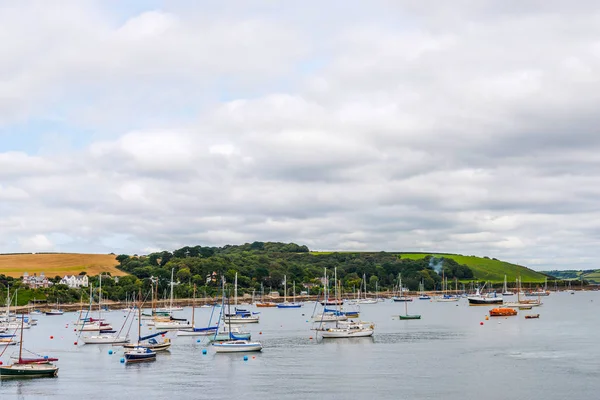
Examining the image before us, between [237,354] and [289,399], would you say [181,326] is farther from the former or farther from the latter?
[289,399]

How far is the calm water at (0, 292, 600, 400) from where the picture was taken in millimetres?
67938

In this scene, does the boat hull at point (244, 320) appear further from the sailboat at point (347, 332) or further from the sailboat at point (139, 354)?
the sailboat at point (139, 354)

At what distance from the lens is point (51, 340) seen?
420 feet

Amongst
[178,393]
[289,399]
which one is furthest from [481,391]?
[178,393]

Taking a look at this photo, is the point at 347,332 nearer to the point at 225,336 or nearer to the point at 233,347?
the point at 225,336

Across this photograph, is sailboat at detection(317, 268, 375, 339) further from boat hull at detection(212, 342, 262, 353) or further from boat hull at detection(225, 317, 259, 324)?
boat hull at detection(225, 317, 259, 324)

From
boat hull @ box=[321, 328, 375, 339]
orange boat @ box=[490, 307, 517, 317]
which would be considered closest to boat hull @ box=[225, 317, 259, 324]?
boat hull @ box=[321, 328, 375, 339]

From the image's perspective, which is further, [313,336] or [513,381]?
[313,336]

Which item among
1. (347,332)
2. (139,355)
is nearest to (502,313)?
(347,332)

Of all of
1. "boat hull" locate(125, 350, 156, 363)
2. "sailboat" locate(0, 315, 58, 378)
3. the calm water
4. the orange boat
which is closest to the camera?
the calm water

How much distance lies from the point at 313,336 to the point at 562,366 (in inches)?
2080

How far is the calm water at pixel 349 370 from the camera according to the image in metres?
67.9

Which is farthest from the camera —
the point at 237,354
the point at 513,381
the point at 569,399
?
the point at 237,354

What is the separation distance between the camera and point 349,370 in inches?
3216
